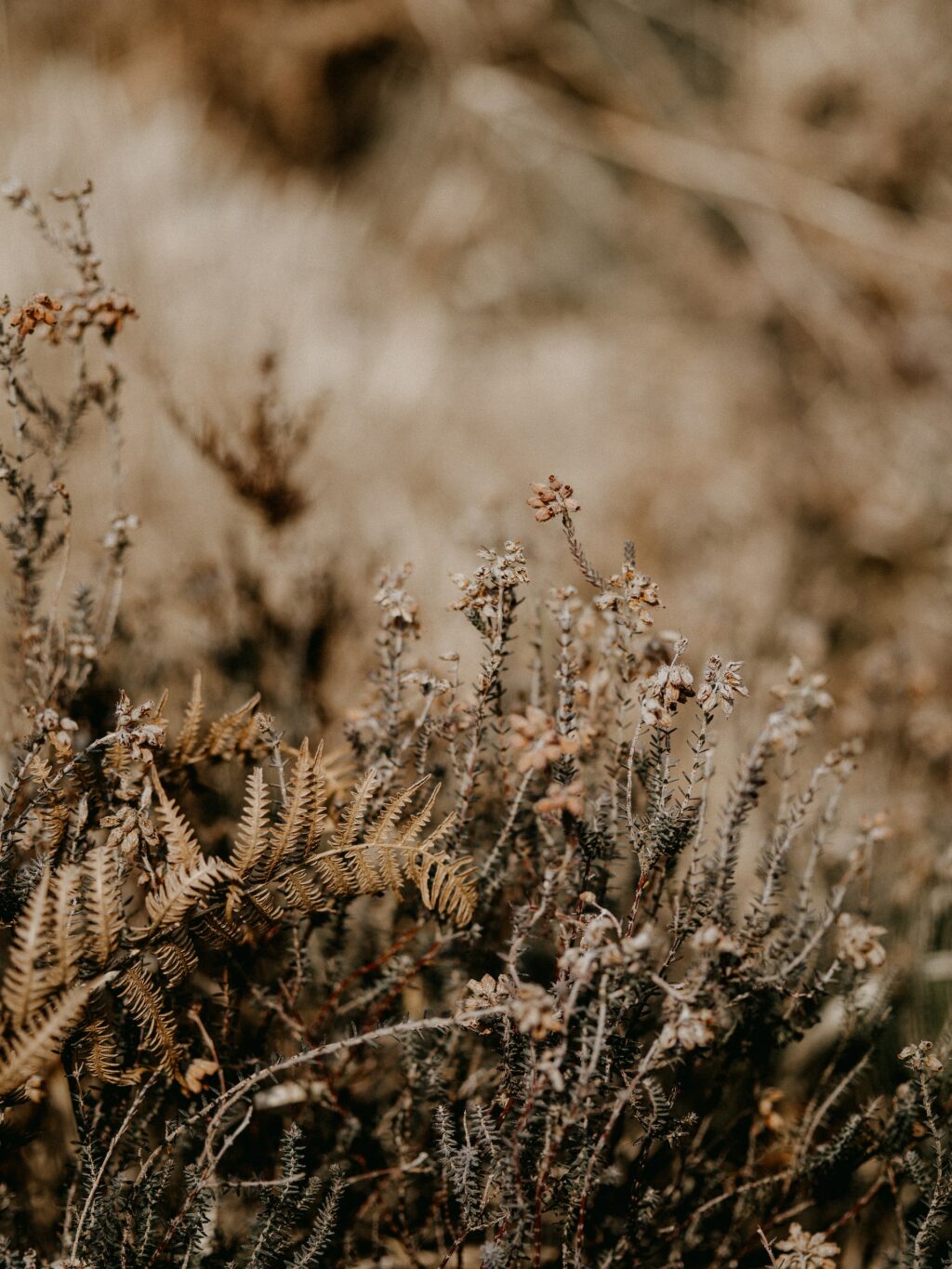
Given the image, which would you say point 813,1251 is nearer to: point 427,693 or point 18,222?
point 427,693

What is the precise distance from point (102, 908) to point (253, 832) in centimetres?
19

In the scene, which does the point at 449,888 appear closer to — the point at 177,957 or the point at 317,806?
the point at 317,806

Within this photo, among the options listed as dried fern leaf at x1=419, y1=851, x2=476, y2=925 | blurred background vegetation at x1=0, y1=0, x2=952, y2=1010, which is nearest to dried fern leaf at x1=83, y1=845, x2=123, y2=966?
dried fern leaf at x1=419, y1=851, x2=476, y2=925

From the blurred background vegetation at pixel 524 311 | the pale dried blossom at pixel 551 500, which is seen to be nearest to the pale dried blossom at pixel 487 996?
the pale dried blossom at pixel 551 500

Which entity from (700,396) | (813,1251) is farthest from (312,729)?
(700,396)

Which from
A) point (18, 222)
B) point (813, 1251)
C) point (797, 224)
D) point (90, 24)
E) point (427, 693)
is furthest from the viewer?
point (797, 224)

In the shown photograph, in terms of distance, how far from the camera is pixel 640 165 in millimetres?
3699

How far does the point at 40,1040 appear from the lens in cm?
91

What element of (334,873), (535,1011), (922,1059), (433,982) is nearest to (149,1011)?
(334,873)

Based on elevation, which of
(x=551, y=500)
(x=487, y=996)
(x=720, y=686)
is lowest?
(x=487, y=996)

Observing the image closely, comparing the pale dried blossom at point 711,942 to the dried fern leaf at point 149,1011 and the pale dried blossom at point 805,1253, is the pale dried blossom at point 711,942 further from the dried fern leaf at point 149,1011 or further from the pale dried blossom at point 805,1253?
the dried fern leaf at point 149,1011

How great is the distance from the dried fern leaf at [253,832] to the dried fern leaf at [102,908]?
149 millimetres

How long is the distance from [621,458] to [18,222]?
215cm

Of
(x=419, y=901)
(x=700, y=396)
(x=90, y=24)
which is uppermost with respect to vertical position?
(x=90, y=24)
